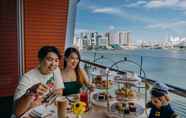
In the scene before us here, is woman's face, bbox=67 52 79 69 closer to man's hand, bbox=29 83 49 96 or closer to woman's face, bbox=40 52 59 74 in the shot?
woman's face, bbox=40 52 59 74

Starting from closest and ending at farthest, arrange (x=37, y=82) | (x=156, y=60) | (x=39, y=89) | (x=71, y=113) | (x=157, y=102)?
1. (x=157, y=102)
2. (x=39, y=89)
3. (x=71, y=113)
4. (x=37, y=82)
5. (x=156, y=60)

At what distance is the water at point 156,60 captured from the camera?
3.02 metres

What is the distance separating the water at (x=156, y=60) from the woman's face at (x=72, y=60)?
837 millimetres

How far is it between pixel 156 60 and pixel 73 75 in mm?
1876

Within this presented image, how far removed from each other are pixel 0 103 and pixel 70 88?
69.5 inches

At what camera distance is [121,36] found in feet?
13.6

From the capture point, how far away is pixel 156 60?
13.0ft

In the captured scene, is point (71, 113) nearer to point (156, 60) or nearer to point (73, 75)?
point (73, 75)

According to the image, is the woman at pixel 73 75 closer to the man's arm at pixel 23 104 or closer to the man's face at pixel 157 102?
the man's arm at pixel 23 104

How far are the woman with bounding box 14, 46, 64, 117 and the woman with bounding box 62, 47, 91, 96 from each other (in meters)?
0.26

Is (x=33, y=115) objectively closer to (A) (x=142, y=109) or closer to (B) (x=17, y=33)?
(A) (x=142, y=109)

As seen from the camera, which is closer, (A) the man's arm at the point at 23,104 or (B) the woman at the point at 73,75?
(A) the man's arm at the point at 23,104

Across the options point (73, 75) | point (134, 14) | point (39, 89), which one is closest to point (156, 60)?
point (73, 75)

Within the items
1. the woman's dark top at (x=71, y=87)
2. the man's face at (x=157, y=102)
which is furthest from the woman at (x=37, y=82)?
the man's face at (x=157, y=102)
